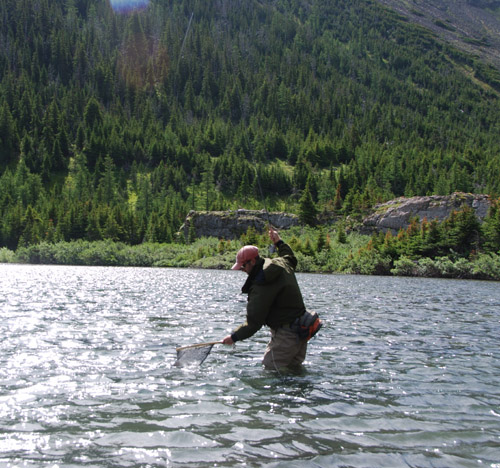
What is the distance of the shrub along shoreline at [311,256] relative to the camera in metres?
67.3

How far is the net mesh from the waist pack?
6.52 ft

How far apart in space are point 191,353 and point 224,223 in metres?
94.9

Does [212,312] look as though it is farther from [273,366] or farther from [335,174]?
[335,174]

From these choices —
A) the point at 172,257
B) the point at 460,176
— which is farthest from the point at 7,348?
the point at 460,176

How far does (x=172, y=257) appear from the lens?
90812 mm

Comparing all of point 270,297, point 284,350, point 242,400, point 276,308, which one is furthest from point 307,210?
point 242,400

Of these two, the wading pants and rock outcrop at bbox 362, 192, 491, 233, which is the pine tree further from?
the wading pants

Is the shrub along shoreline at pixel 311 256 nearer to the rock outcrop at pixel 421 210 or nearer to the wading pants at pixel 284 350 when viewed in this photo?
the rock outcrop at pixel 421 210

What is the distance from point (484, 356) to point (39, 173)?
533ft

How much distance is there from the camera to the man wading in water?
31.9 feet

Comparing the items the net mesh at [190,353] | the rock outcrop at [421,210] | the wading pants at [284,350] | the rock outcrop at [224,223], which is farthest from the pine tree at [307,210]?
the net mesh at [190,353]

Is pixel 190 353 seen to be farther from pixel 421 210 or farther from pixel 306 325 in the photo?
pixel 421 210

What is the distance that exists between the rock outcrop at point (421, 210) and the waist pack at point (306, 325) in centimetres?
9066

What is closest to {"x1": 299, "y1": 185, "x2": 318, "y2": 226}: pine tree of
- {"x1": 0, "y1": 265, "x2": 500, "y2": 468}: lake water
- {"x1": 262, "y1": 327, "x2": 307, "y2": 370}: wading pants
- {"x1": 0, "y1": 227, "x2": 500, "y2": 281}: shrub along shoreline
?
{"x1": 0, "y1": 227, "x2": 500, "y2": 281}: shrub along shoreline
